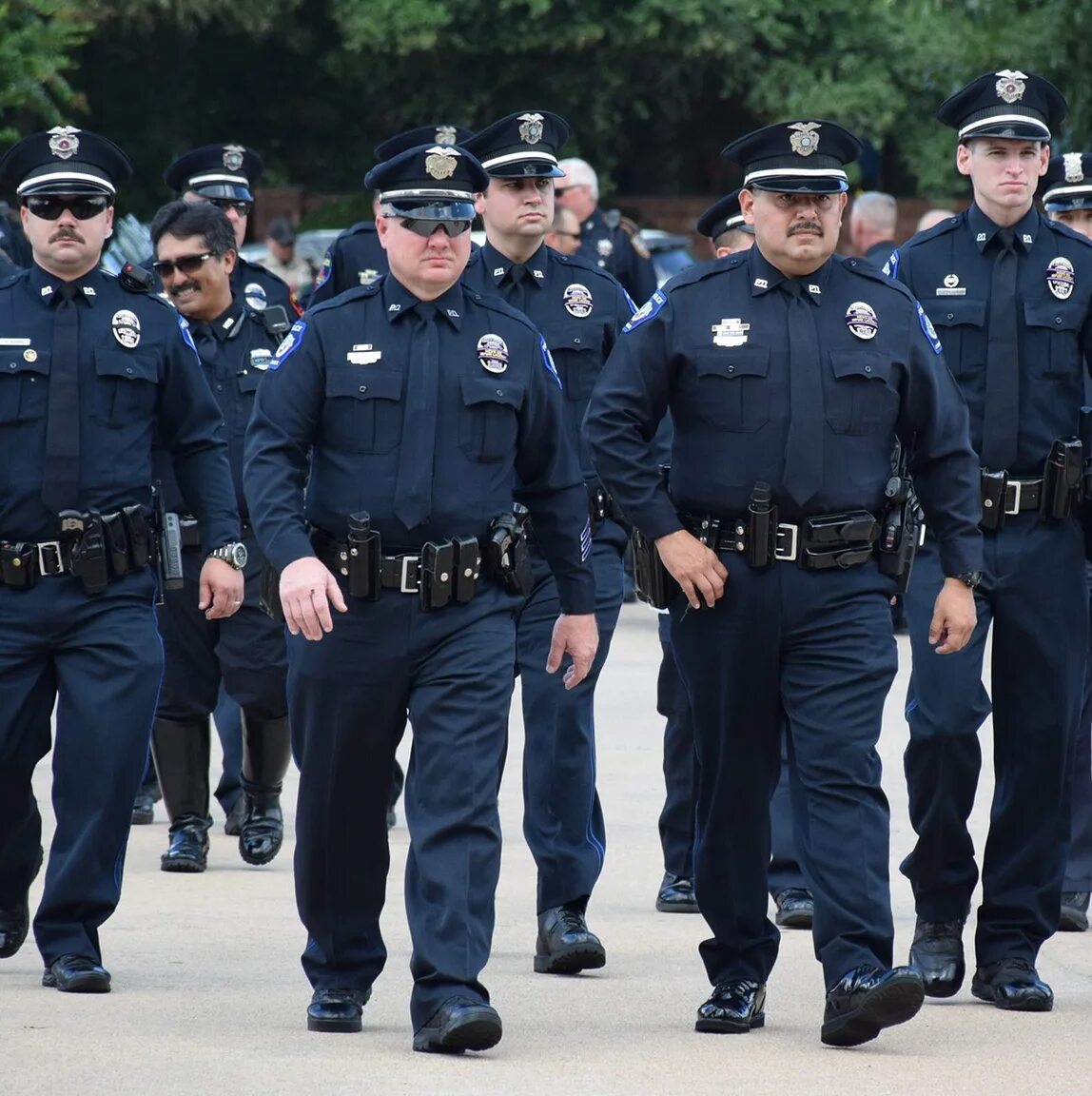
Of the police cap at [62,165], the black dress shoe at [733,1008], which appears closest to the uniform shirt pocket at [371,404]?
the police cap at [62,165]

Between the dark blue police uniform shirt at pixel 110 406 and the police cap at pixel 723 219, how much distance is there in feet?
7.14

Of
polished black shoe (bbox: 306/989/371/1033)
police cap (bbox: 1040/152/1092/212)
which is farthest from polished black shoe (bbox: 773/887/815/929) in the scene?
police cap (bbox: 1040/152/1092/212)

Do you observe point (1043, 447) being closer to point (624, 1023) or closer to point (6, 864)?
point (624, 1023)

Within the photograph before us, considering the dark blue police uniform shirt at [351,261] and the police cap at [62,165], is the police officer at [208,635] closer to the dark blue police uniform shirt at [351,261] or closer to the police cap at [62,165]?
the dark blue police uniform shirt at [351,261]

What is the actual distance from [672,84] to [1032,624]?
28.9 metres

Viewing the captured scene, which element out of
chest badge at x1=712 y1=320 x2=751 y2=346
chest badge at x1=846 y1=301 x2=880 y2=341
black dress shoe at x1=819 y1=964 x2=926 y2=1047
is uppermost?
chest badge at x1=846 y1=301 x2=880 y2=341

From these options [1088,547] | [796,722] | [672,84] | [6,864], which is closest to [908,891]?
[1088,547]

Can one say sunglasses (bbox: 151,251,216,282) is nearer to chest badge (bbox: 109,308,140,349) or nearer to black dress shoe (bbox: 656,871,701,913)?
chest badge (bbox: 109,308,140,349)

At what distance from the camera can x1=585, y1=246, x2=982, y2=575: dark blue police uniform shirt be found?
6289mm

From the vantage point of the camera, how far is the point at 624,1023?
653 centimetres

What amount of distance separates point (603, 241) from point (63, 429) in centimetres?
797

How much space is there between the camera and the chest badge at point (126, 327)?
23.0ft

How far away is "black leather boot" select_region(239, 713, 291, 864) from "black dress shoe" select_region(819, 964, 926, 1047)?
3.31 meters

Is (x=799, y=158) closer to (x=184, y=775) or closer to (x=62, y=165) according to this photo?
(x=62, y=165)
